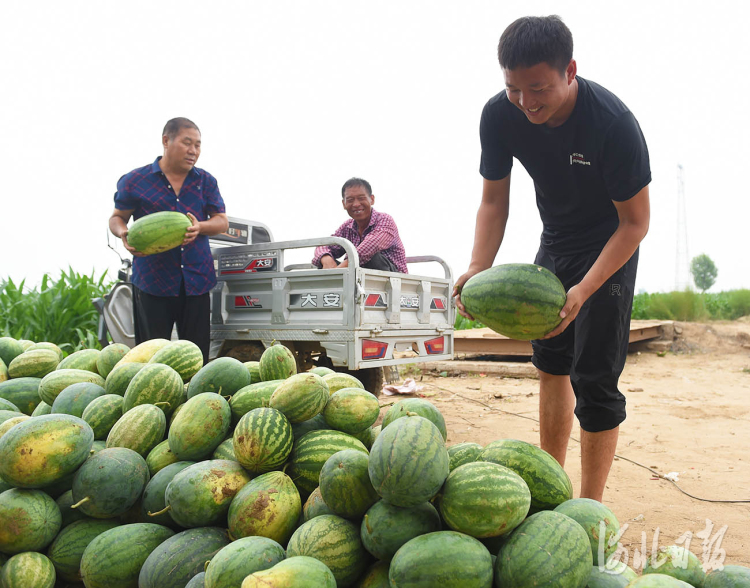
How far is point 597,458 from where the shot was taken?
2701mm

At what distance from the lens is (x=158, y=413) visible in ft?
6.77

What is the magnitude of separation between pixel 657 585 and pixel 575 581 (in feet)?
0.59

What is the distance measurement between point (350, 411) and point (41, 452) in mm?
1043

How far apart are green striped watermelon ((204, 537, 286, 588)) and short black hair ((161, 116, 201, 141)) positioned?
3844 mm

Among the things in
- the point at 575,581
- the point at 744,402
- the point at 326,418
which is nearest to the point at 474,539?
the point at 575,581

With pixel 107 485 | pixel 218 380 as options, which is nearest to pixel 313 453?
pixel 218 380

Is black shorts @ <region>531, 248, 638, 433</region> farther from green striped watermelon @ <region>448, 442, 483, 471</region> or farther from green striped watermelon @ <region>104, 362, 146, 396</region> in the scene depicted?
green striped watermelon @ <region>104, 362, 146, 396</region>

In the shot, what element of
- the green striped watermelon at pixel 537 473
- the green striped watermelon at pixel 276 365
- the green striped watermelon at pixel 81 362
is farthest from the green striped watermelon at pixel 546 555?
the green striped watermelon at pixel 81 362

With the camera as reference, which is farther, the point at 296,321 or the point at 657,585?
the point at 296,321

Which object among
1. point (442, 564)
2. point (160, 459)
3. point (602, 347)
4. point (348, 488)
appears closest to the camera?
point (442, 564)

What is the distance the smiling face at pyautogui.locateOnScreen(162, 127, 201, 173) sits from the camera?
4441 mm

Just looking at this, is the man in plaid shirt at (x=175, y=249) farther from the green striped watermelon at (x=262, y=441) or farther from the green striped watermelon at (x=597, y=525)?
the green striped watermelon at (x=597, y=525)

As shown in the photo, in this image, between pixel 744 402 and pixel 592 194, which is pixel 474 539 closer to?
pixel 592 194

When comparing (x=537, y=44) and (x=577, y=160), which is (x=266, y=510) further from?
(x=577, y=160)
